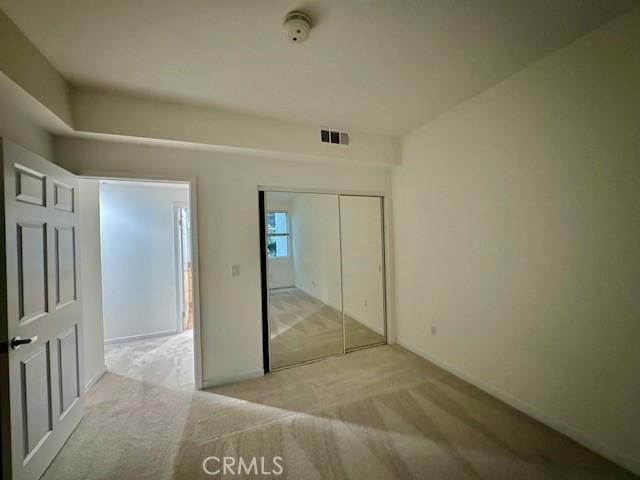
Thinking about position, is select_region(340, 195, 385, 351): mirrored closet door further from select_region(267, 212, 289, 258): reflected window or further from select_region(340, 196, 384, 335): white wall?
select_region(267, 212, 289, 258): reflected window

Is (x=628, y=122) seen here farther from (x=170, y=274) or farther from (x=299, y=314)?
(x=170, y=274)

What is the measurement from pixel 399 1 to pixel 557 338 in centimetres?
240

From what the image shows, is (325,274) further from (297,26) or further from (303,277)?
(297,26)

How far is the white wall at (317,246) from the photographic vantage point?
10.7ft

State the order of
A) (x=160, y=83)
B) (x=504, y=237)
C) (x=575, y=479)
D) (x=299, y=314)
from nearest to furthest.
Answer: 1. (x=575, y=479)
2. (x=160, y=83)
3. (x=504, y=237)
4. (x=299, y=314)

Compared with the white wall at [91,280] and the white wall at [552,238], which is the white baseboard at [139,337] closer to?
the white wall at [91,280]

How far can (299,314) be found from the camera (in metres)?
3.72

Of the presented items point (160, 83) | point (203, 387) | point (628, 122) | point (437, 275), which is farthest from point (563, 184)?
point (203, 387)

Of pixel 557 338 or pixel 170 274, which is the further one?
pixel 170 274

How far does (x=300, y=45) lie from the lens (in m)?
1.63

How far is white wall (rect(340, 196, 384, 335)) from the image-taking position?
3.44 metres

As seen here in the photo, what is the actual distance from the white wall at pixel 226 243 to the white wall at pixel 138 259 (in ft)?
5.23

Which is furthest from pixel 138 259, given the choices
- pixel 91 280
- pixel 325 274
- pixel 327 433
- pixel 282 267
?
pixel 327 433

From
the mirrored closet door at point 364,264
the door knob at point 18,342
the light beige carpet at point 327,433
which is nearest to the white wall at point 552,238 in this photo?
the light beige carpet at point 327,433
